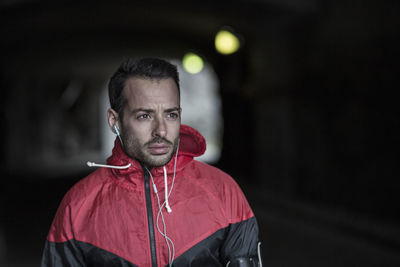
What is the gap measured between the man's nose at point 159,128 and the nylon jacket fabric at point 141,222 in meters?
0.15

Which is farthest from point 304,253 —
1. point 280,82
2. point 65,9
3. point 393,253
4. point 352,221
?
point 65,9

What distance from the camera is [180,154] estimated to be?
2.11 meters

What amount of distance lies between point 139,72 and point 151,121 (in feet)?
0.70

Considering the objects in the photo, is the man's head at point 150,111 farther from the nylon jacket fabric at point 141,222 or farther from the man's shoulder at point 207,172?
the man's shoulder at point 207,172

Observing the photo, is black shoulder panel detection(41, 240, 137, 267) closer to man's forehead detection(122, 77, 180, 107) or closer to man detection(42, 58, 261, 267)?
man detection(42, 58, 261, 267)

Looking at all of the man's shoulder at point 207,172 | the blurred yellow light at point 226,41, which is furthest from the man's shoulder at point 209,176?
the blurred yellow light at point 226,41

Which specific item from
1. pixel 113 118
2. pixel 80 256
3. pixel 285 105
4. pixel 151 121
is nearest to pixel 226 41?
pixel 285 105

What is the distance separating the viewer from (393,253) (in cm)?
594

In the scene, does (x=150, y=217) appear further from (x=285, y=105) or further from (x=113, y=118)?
(x=285, y=105)

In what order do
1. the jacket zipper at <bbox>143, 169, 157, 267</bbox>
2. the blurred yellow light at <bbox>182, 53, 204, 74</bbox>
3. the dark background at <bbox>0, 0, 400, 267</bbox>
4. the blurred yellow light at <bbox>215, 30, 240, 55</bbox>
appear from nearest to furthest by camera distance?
1. the jacket zipper at <bbox>143, 169, 157, 267</bbox>
2. the dark background at <bbox>0, 0, 400, 267</bbox>
3. the blurred yellow light at <bbox>215, 30, 240, 55</bbox>
4. the blurred yellow light at <bbox>182, 53, 204, 74</bbox>

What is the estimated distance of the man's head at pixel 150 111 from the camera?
2.01 metres

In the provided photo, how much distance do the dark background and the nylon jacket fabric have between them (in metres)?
3.64

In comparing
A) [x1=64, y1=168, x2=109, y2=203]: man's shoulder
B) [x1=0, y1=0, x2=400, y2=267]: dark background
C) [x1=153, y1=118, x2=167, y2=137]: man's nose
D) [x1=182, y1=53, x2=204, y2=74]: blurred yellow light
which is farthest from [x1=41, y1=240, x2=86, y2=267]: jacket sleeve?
[x1=182, y1=53, x2=204, y2=74]: blurred yellow light

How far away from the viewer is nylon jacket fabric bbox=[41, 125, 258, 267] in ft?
6.42
